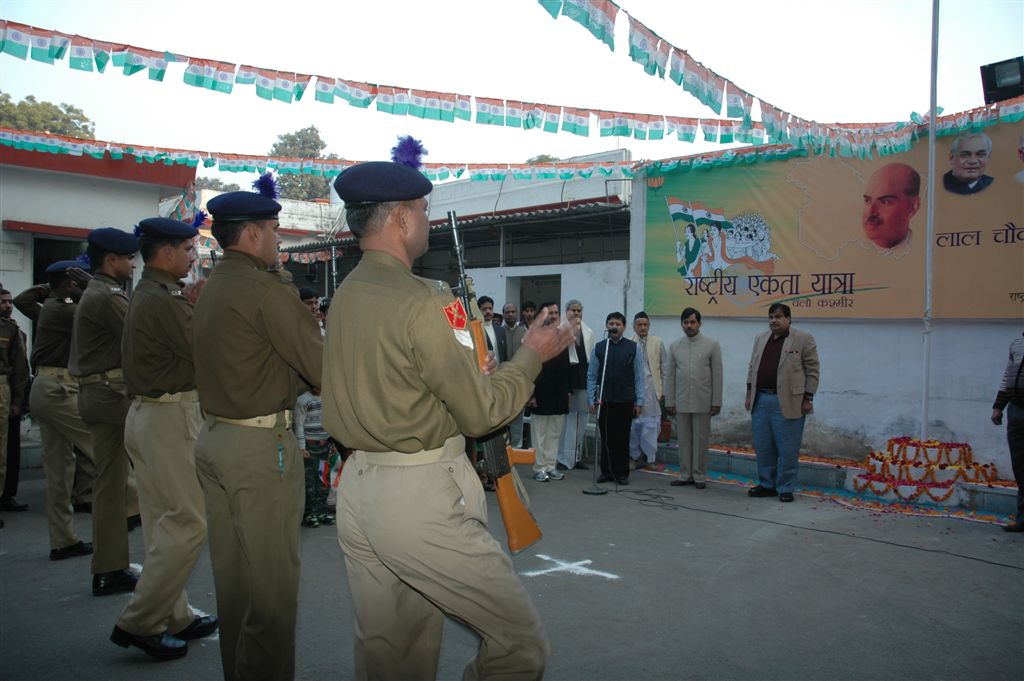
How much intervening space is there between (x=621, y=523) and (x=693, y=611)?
2.32m

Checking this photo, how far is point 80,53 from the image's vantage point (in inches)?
277

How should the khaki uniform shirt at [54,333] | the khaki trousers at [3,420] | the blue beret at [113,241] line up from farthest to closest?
the khaki trousers at [3,420] → the khaki uniform shirt at [54,333] → the blue beret at [113,241]

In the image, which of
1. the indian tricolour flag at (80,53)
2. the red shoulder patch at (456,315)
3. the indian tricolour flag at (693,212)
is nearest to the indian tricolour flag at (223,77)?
the indian tricolour flag at (80,53)

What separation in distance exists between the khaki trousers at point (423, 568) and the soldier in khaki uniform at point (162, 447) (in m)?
1.70

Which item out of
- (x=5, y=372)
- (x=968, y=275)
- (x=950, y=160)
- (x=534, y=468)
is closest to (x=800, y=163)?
(x=950, y=160)

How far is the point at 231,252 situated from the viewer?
3.27 meters

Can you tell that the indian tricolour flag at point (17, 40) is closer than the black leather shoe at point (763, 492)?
Yes

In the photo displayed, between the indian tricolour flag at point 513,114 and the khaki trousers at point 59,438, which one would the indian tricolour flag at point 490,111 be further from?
the khaki trousers at point 59,438

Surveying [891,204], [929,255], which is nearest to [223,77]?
[891,204]

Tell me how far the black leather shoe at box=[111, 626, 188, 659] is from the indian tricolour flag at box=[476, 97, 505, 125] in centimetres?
592

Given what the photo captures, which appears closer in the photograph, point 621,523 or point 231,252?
point 231,252

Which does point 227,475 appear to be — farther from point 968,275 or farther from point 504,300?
point 504,300

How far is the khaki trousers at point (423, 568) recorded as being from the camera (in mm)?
2287

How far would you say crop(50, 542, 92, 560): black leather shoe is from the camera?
559cm
